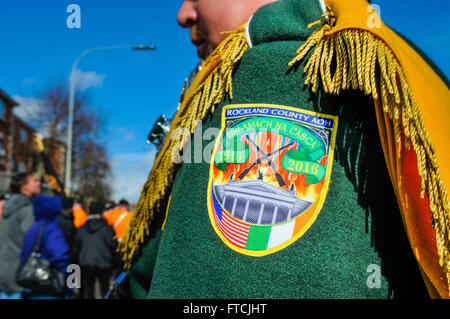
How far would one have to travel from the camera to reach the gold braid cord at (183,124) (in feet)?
3.21

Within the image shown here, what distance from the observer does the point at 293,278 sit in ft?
2.65

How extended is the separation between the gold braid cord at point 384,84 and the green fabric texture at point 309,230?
41mm

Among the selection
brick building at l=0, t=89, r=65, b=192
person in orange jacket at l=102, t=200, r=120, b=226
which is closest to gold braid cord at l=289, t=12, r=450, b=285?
person in orange jacket at l=102, t=200, r=120, b=226

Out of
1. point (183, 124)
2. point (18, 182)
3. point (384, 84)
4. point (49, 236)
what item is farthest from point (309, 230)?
point (18, 182)

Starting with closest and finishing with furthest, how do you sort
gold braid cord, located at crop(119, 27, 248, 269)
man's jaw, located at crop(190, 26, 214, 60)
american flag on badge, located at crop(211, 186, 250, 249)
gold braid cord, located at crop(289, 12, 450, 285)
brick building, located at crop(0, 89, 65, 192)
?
gold braid cord, located at crop(289, 12, 450, 285), american flag on badge, located at crop(211, 186, 250, 249), gold braid cord, located at crop(119, 27, 248, 269), man's jaw, located at crop(190, 26, 214, 60), brick building, located at crop(0, 89, 65, 192)

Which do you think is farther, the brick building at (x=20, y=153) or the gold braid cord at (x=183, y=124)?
the brick building at (x=20, y=153)

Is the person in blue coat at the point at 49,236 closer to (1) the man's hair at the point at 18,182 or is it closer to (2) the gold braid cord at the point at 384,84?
(1) the man's hair at the point at 18,182

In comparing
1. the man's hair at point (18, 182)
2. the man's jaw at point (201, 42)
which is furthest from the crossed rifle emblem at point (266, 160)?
the man's hair at point (18, 182)

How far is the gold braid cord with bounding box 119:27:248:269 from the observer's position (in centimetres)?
98

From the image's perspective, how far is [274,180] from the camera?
2.83 ft

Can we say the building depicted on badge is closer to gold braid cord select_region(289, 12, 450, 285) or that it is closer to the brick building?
gold braid cord select_region(289, 12, 450, 285)

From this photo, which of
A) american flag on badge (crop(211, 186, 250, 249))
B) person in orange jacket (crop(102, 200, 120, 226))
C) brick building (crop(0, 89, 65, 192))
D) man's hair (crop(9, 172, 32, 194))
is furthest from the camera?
brick building (crop(0, 89, 65, 192))

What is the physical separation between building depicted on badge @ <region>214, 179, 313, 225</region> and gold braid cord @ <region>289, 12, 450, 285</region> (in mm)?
227

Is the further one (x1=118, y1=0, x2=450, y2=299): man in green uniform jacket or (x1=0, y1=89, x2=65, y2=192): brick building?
(x1=0, y1=89, x2=65, y2=192): brick building
